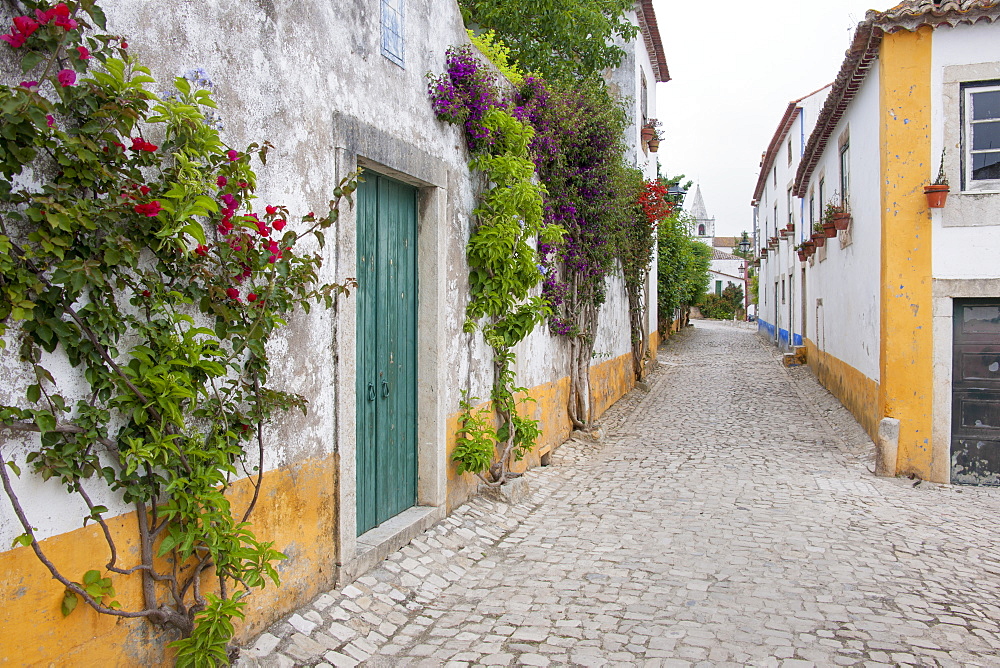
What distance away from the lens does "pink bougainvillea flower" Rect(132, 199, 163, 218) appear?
259 cm

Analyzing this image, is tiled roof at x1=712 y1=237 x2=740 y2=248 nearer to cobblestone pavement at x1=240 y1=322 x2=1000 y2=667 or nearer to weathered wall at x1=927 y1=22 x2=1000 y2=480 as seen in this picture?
weathered wall at x1=927 y1=22 x2=1000 y2=480

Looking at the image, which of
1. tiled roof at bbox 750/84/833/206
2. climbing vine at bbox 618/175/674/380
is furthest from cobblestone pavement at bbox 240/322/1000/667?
tiled roof at bbox 750/84/833/206

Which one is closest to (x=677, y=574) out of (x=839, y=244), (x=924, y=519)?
(x=924, y=519)

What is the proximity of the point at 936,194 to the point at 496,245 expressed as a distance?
5.14m

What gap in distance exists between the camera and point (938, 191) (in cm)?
770

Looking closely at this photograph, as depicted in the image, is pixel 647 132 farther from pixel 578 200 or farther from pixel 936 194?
pixel 936 194

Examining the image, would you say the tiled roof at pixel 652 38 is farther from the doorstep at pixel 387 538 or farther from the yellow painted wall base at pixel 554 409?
the doorstep at pixel 387 538

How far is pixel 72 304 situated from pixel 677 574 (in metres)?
4.09

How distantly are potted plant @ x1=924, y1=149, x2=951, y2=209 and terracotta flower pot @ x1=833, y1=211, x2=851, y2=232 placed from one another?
255cm

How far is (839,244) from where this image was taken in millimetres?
11562

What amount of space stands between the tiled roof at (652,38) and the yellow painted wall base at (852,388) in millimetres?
8605

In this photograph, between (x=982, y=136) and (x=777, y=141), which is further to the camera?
(x=777, y=141)

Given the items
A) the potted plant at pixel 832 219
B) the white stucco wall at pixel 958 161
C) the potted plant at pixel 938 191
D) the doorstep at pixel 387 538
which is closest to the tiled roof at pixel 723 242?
the potted plant at pixel 832 219

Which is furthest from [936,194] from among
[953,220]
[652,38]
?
[652,38]
